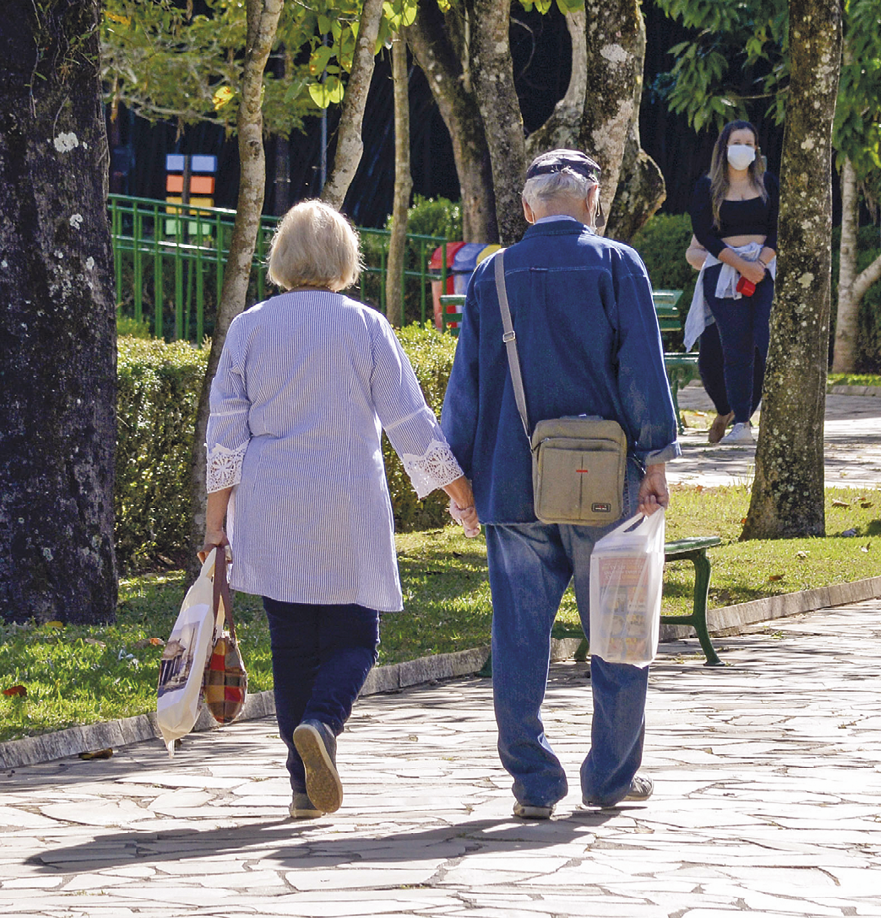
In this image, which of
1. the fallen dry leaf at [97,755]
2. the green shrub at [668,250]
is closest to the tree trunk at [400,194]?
the green shrub at [668,250]

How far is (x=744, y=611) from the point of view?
9.97 meters

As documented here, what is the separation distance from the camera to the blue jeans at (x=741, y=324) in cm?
1361

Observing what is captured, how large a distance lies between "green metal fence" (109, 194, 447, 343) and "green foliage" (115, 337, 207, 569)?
4826 mm

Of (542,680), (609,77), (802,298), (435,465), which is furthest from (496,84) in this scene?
(542,680)

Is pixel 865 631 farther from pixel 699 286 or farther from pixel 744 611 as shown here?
pixel 699 286

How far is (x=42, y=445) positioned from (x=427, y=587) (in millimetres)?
2775

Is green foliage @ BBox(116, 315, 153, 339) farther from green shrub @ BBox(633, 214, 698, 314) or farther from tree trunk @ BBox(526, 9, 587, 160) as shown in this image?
green shrub @ BBox(633, 214, 698, 314)

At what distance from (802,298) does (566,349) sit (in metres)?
7.26

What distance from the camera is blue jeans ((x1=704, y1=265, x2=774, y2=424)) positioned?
13.6m

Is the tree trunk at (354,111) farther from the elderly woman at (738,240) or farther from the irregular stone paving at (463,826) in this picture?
the elderly woman at (738,240)

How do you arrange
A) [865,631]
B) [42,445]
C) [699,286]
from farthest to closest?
1. [699,286]
2. [865,631]
3. [42,445]

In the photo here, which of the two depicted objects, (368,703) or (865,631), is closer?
(368,703)

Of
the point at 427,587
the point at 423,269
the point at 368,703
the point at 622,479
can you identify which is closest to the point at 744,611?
the point at 427,587

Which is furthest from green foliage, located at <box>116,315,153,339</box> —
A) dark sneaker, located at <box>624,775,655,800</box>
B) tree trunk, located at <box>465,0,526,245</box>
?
dark sneaker, located at <box>624,775,655,800</box>
